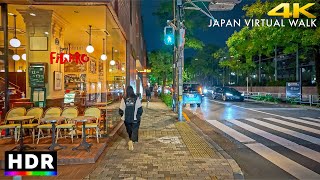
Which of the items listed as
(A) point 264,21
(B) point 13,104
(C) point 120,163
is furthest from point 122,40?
(A) point 264,21

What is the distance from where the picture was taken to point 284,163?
21.3ft

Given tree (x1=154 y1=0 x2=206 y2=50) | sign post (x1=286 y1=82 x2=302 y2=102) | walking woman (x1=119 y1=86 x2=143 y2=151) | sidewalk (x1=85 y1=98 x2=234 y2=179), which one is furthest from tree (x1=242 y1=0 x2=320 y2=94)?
walking woman (x1=119 y1=86 x2=143 y2=151)

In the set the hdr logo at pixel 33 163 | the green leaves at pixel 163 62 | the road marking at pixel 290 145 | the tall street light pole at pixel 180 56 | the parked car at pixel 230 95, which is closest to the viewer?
the hdr logo at pixel 33 163

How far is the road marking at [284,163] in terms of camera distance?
5609 mm

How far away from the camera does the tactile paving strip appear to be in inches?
274

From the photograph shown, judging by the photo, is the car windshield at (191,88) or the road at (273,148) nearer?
the road at (273,148)

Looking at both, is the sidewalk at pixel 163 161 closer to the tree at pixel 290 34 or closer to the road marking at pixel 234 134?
the road marking at pixel 234 134

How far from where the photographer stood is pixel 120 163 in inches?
243

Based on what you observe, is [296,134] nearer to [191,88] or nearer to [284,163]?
[284,163]

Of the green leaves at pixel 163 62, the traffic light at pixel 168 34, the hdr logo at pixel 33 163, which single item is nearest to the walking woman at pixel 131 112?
the hdr logo at pixel 33 163

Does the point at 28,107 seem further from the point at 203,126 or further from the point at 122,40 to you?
the point at 203,126

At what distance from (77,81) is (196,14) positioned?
13.4 metres

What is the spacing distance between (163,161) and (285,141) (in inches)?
191

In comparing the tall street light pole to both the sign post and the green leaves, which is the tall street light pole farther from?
the green leaves
